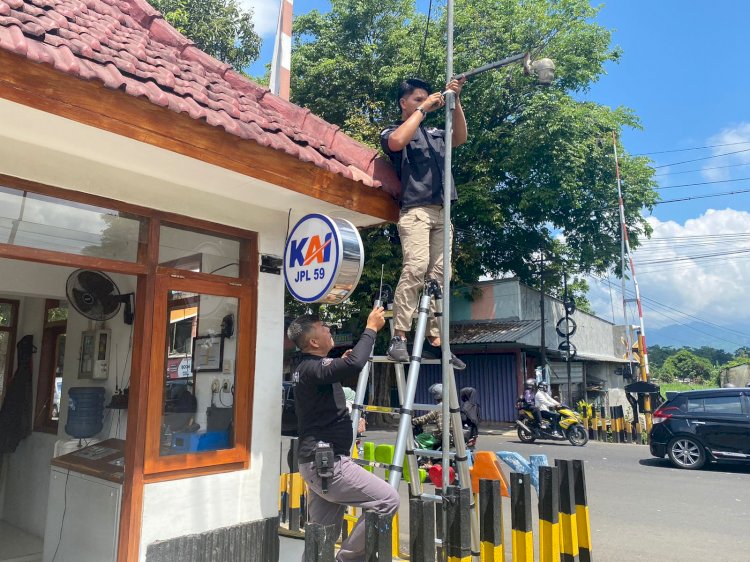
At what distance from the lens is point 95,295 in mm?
4961

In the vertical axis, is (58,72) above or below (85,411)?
above

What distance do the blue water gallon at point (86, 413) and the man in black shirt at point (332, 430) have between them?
2478mm

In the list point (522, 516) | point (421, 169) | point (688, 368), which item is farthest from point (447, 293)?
point (688, 368)

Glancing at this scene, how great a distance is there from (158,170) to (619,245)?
54.1 ft

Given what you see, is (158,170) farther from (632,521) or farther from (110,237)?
(632,521)

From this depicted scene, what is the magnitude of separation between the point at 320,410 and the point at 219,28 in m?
16.5

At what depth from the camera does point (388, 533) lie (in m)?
2.46

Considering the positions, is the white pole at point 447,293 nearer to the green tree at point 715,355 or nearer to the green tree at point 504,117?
the green tree at point 504,117

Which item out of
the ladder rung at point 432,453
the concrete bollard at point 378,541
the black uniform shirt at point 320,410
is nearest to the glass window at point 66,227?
the black uniform shirt at point 320,410

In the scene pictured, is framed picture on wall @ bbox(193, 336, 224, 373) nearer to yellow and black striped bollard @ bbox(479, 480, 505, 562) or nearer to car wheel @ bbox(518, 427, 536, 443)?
yellow and black striped bollard @ bbox(479, 480, 505, 562)

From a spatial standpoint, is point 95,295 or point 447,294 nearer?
point 447,294

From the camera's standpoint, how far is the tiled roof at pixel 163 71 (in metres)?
2.79

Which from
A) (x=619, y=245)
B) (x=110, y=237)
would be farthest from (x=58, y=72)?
(x=619, y=245)

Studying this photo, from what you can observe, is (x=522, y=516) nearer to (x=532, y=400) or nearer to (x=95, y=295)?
(x=95, y=295)
